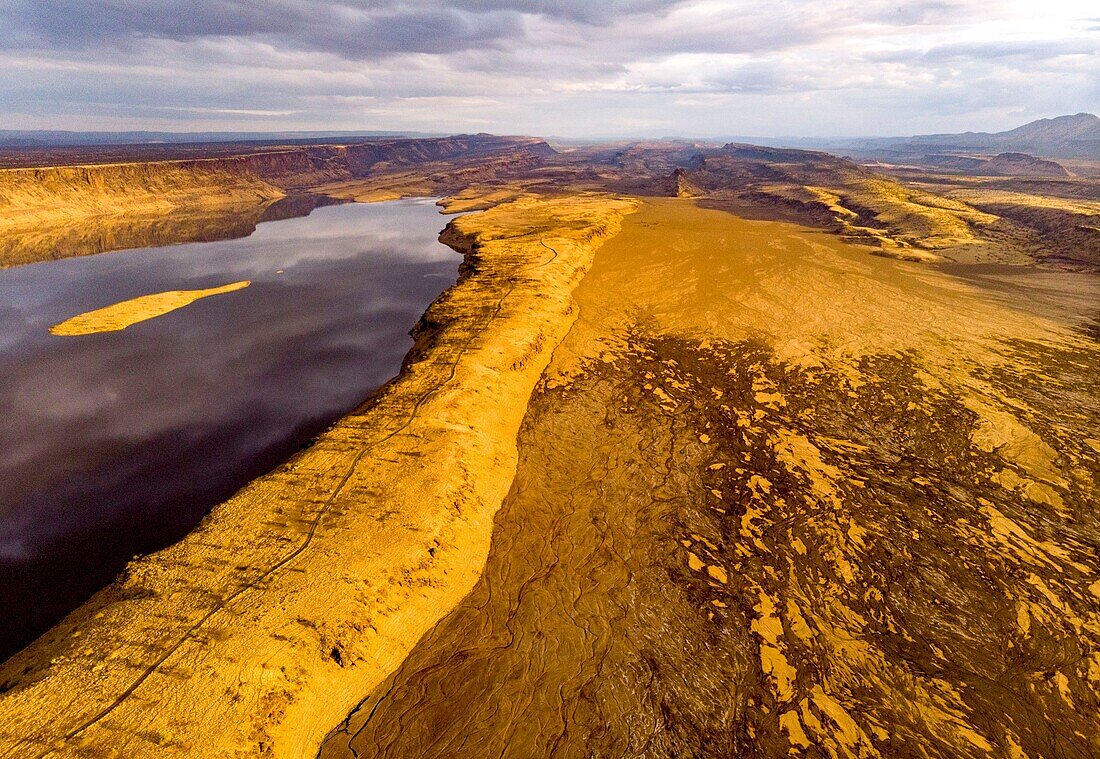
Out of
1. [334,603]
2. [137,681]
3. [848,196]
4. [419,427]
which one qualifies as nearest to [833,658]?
[334,603]

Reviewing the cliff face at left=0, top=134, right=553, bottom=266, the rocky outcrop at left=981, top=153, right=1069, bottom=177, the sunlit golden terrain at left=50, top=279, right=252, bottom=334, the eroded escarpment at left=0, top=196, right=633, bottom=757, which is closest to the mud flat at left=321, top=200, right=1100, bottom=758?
the eroded escarpment at left=0, top=196, right=633, bottom=757

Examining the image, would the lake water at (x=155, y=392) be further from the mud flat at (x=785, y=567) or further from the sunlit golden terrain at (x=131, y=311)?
the mud flat at (x=785, y=567)

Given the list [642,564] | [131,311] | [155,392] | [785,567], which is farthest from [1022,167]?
[131,311]

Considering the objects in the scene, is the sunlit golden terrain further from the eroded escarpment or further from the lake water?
the eroded escarpment

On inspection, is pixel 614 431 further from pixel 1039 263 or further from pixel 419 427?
pixel 1039 263

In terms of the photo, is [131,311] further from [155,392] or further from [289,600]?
[289,600]
